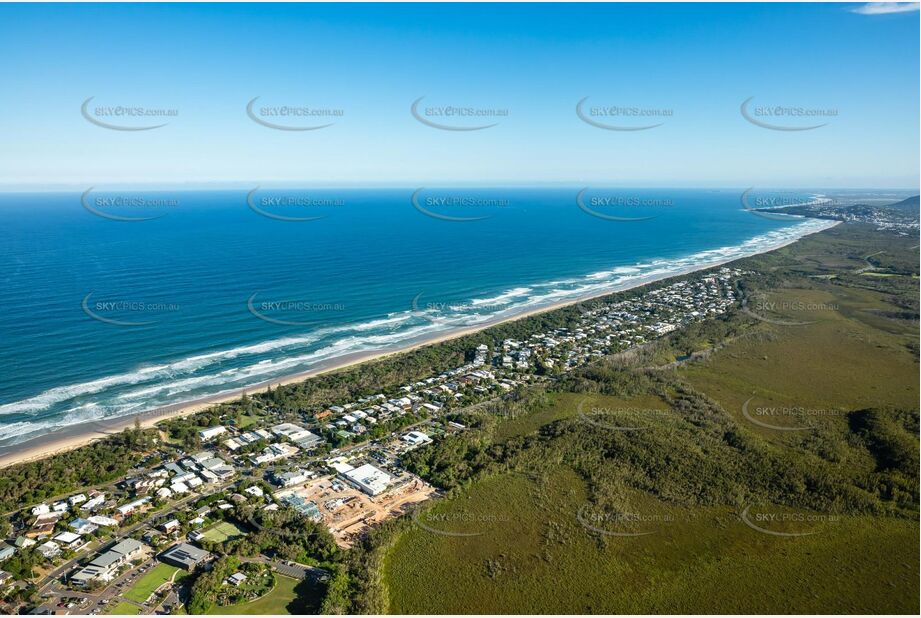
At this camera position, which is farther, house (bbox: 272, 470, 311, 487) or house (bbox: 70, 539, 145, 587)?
house (bbox: 272, 470, 311, 487)

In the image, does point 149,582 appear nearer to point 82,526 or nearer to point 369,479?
point 82,526

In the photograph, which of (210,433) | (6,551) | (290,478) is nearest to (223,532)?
(290,478)

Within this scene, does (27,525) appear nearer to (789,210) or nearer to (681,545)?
(681,545)

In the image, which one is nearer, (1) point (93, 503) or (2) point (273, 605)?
(2) point (273, 605)

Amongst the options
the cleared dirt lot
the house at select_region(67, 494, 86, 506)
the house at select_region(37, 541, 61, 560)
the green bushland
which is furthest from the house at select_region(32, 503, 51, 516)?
the green bushland

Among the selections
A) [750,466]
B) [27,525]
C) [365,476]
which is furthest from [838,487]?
[27,525]

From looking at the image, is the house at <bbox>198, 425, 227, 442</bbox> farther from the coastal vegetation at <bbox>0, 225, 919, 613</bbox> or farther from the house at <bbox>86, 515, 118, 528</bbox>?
the house at <bbox>86, 515, 118, 528</bbox>

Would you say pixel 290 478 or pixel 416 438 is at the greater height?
pixel 290 478
